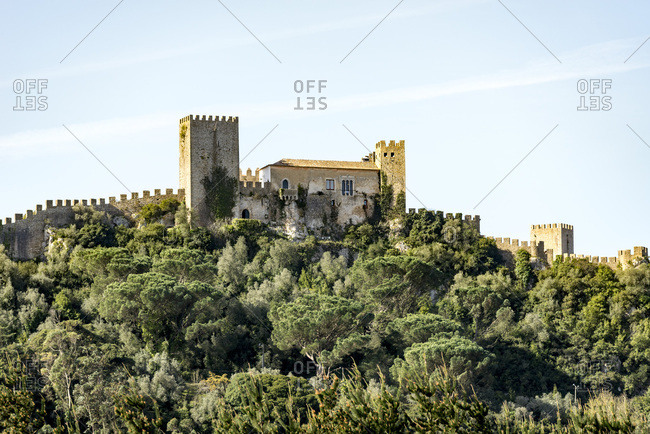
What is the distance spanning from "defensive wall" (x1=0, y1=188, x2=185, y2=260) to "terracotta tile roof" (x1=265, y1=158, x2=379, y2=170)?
5.37 m

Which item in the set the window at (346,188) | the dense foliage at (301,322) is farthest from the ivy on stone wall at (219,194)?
the window at (346,188)

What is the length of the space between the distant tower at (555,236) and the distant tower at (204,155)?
49.2ft

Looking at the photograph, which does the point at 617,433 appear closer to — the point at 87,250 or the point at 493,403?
the point at 493,403

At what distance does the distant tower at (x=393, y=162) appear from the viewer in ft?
210

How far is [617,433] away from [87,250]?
30.3m

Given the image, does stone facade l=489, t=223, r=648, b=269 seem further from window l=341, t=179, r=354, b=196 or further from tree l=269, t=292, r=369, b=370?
tree l=269, t=292, r=369, b=370

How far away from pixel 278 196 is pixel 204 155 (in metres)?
4.13

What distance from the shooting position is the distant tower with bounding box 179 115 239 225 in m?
60.8

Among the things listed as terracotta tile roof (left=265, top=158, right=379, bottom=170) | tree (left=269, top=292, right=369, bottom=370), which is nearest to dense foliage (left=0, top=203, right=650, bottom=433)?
tree (left=269, top=292, right=369, bottom=370)

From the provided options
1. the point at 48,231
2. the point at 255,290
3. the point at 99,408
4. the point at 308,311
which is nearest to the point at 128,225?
the point at 48,231

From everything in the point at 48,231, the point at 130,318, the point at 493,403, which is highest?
the point at 48,231

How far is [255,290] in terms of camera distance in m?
56.1

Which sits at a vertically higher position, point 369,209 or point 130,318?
point 369,209

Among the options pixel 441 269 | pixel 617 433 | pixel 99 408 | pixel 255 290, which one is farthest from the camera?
pixel 441 269
